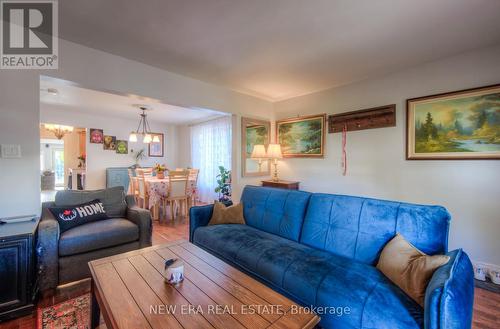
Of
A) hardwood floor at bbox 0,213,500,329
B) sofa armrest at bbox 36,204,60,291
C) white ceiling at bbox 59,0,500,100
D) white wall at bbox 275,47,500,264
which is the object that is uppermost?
white ceiling at bbox 59,0,500,100

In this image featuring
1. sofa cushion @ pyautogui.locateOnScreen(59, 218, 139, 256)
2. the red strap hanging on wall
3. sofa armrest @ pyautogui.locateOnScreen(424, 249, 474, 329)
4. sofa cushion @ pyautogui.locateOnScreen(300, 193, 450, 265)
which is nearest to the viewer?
sofa armrest @ pyautogui.locateOnScreen(424, 249, 474, 329)

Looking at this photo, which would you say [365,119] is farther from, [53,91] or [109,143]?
[109,143]

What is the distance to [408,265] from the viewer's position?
1360mm

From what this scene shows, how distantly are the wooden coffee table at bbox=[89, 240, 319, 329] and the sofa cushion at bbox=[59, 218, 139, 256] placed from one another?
861 millimetres

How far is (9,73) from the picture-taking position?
1.98 metres

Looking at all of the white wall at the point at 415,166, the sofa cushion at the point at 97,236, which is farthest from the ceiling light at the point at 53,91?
the white wall at the point at 415,166

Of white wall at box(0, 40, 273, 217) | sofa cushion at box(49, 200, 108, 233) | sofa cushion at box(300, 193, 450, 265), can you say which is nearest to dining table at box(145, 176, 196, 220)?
sofa cushion at box(49, 200, 108, 233)

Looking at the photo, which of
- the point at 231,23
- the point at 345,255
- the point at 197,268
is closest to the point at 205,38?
the point at 231,23

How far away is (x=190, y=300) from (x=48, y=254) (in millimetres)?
1685

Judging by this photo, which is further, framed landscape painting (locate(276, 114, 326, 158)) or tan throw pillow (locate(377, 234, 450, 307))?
framed landscape painting (locate(276, 114, 326, 158))

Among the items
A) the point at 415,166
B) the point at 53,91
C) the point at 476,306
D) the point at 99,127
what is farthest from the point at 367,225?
the point at 99,127

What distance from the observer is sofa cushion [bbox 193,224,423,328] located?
1.18 metres

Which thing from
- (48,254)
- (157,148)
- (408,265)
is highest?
(157,148)

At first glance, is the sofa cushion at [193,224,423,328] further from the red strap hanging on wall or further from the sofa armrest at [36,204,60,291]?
the red strap hanging on wall
